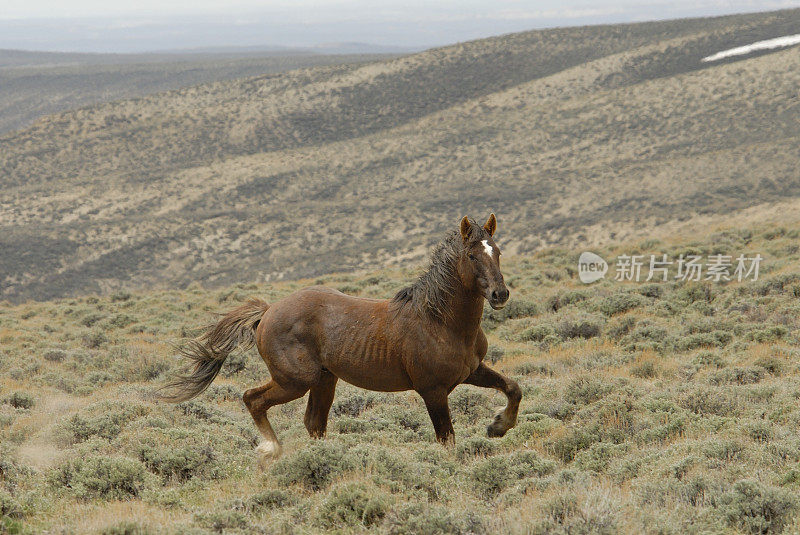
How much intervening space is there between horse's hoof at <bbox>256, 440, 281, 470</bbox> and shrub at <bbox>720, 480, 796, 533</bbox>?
387cm

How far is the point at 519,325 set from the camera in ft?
49.3

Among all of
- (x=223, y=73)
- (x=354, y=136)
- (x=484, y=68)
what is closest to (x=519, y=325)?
(x=354, y=136)

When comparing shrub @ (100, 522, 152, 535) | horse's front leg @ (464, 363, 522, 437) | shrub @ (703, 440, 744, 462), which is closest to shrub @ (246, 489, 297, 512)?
shrub @ (100, 522, 152, 535)

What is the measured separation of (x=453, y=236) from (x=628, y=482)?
8.36 feet

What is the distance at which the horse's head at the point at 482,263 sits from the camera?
5773 mm

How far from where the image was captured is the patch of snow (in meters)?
62.8

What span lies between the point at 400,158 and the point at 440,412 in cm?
5584

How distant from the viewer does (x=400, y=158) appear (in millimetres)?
61219

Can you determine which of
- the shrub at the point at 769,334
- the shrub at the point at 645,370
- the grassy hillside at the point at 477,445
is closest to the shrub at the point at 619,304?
the grassy hillside at the point at 477,445

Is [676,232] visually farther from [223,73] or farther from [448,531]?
[223,73]

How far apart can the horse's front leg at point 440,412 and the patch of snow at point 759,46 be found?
220 ft

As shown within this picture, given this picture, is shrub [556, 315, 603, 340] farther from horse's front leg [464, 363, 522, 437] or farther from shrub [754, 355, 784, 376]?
horse's front leg [464, 363, 522, 437]

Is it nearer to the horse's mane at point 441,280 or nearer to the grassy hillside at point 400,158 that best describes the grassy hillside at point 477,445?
the horse's mane at point 441,280

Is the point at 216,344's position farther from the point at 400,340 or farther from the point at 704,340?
the point at 704,340
